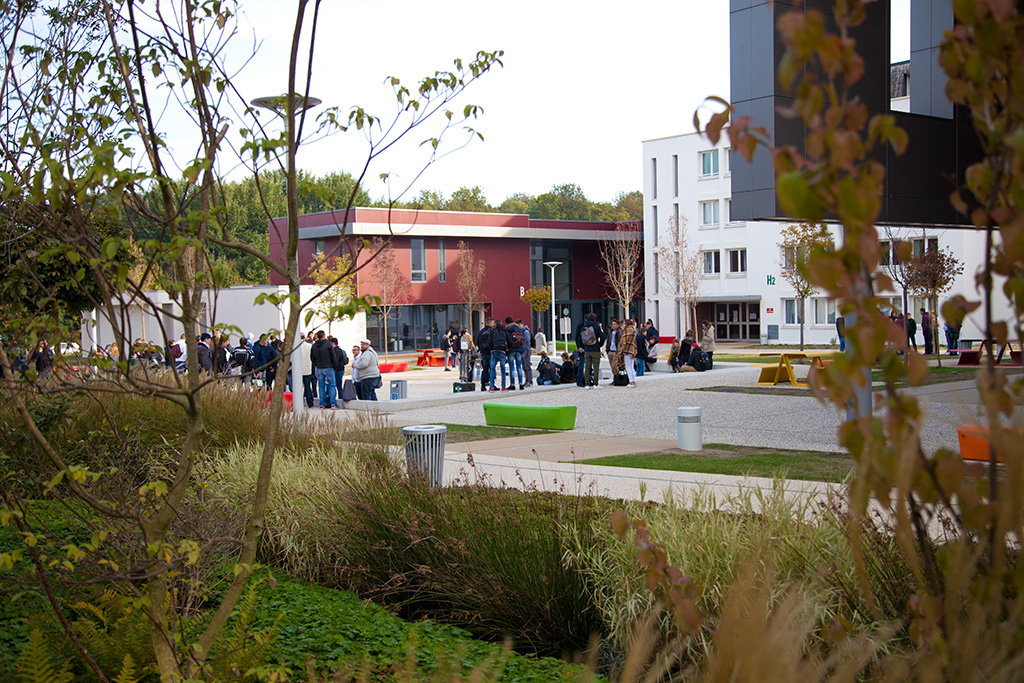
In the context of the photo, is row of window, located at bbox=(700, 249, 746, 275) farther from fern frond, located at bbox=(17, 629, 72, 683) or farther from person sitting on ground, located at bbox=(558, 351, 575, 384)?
fern frond, located at bbox=(17, 629, 72, 683)

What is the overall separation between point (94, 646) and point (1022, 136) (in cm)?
448

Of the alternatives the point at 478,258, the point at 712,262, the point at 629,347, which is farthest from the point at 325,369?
the point at 712,262

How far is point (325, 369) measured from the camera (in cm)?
2061

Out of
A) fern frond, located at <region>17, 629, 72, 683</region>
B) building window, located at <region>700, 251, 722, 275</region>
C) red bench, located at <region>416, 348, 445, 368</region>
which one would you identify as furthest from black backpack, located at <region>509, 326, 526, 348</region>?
building window, located at <region>700, 251, 722, 275</region>

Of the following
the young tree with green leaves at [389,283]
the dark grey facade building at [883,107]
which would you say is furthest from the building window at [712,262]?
the dark grey facade building at [883,107]

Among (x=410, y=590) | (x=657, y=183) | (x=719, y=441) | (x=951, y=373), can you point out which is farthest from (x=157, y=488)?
(x=657, y=183)

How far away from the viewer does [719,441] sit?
1347cm

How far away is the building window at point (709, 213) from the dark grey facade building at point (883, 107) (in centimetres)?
4172

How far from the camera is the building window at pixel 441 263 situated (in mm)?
55000

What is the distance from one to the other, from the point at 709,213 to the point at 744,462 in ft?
156

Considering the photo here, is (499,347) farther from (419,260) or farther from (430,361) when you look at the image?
(419,260)

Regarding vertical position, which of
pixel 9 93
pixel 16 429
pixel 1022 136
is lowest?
pixel 16 429

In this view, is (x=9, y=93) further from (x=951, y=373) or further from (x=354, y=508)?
(x=951, y=373)

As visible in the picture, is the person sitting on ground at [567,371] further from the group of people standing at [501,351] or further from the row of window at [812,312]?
the row of window at [812,312]
